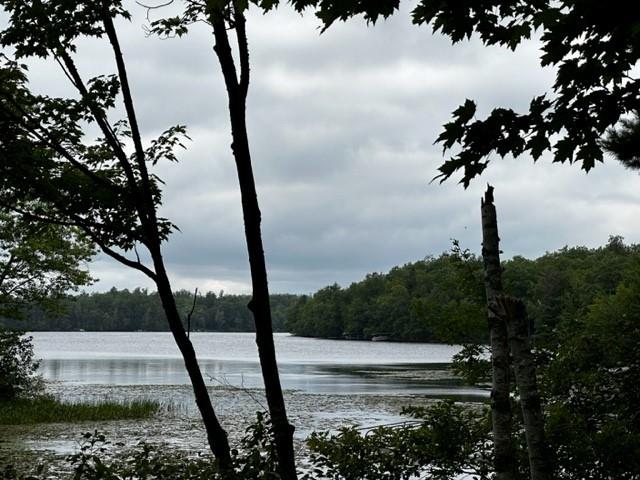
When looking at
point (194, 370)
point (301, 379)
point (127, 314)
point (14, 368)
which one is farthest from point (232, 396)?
point (127, 314)

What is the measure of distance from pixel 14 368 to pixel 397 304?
324 ft

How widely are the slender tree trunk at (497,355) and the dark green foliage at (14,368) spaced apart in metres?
21.6

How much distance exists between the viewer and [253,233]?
5.49m

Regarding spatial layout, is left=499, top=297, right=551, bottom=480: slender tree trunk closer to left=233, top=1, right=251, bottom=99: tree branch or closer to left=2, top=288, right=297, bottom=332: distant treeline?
left=233, top=1, right=251, bottom=99: tree branch

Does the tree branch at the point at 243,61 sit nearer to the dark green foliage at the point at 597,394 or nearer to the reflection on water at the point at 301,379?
the dark green foliage at the point at 597,394

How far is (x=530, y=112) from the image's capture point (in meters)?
3.65

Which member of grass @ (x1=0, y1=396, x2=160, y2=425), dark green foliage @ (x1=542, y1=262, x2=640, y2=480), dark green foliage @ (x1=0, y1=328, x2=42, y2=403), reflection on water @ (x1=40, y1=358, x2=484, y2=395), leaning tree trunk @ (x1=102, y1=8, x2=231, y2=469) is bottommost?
reflection on water @ (x1=40, y1=358, x2=484, y2=395)

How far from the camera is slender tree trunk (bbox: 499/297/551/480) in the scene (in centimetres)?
357

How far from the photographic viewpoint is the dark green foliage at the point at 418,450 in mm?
5895

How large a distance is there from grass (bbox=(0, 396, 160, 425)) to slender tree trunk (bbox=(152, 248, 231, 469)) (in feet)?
50.6

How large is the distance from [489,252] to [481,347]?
9.16 feet

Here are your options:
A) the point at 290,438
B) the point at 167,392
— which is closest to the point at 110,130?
the point at 290,438

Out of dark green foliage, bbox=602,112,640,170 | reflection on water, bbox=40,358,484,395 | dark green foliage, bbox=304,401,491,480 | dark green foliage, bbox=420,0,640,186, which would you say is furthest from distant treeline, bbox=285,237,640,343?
dark green foliage, bbox=420,0,640,186

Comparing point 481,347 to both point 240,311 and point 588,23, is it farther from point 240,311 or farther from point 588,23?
point 240,311
